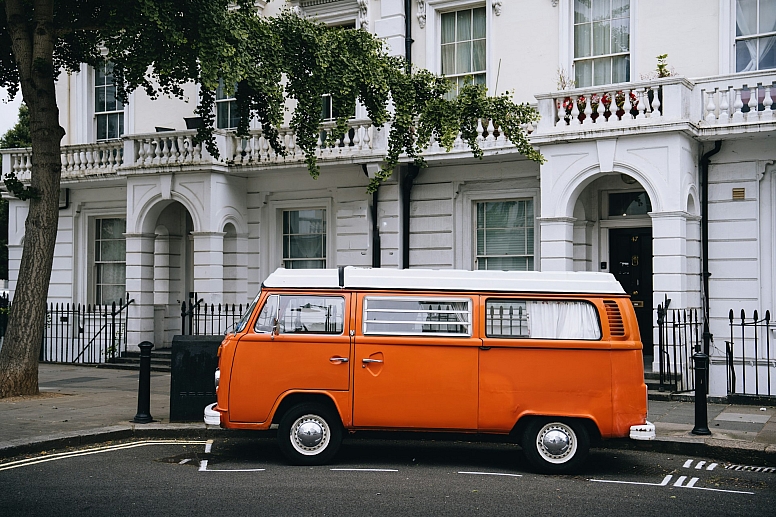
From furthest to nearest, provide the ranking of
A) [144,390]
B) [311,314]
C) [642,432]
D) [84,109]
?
1. [84,109]
2. [144,390]
3. [311,314]
4. [642,432]

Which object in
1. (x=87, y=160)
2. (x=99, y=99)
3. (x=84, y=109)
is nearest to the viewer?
(x=87, y=160)

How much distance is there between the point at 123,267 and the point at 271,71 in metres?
10.6

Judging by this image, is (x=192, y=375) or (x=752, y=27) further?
(x=752, y=27)

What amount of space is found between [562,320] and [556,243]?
6.98m

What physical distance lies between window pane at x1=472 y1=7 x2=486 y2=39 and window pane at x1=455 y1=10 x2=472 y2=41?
0.31ft

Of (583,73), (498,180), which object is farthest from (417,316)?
(583,73)

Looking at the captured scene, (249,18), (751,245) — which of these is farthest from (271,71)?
(751,245)

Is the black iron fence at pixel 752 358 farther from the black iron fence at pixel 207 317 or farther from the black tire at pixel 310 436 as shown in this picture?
the black iron fence at pixel 207 317

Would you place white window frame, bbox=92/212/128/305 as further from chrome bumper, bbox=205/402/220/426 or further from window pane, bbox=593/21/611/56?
chrome bumper, bbox=205/402/220/426

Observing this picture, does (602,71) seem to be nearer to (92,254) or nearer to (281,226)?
(281,226)

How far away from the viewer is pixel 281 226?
21.0m

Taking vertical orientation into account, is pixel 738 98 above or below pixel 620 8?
below

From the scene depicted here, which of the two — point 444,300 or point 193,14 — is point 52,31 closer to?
point 193,14

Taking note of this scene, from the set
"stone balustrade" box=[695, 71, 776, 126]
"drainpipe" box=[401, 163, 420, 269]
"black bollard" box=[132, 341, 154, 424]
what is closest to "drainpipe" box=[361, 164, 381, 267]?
"drainpipe" box=[401, 163, 420, 269]
